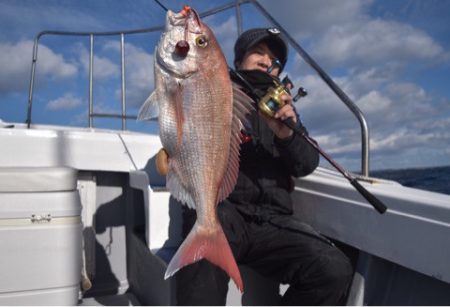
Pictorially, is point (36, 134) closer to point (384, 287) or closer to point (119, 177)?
point (119, 177)

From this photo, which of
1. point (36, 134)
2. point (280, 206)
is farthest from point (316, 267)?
point (36, 134)

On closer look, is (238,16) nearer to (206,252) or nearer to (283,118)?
(283,118)

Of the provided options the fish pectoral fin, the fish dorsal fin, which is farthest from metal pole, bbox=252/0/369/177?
the fish pectoral fin

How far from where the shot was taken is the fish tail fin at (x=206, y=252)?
6.00 feet

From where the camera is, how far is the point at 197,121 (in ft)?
5.90

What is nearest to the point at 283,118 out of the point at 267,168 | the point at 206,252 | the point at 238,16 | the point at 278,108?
the point at 278,108

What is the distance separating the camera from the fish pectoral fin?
1.82 meters

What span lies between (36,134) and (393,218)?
2.76 meters

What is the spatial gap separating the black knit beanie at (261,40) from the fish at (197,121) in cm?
109

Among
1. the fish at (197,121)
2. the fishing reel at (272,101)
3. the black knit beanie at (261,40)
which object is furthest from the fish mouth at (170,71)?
the black knit beanie at (261,40)

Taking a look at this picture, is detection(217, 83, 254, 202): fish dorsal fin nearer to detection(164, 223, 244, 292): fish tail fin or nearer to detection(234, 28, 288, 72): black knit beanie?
detection(164, 223, 244, 292): fish tail fin

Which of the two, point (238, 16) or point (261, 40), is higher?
point (238, 16)

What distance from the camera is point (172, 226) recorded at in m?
2.88

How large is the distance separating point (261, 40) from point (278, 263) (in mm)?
1636
